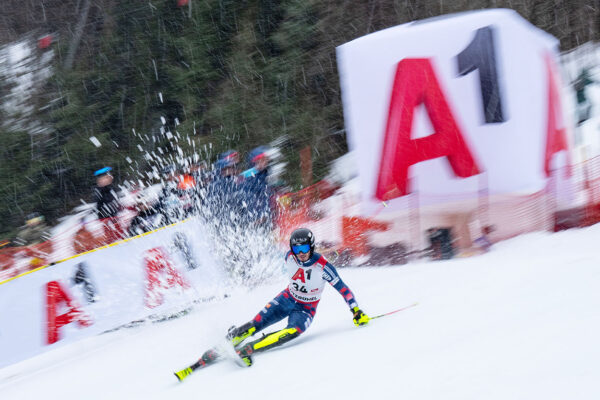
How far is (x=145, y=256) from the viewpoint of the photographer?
24.5 feet

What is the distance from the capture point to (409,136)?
25.2 feet

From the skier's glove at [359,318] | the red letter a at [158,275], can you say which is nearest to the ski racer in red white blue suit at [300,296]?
the skier's glove at [359,318]

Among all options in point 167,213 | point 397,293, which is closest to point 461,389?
point 397,293

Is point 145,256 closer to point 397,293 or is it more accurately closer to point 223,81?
point 397,293

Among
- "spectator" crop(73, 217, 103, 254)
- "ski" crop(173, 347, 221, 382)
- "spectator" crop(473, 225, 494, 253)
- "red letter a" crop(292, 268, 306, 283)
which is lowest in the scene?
"spectator" crop(473, 225, 494, 253)

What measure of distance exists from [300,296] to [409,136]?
9.94ft

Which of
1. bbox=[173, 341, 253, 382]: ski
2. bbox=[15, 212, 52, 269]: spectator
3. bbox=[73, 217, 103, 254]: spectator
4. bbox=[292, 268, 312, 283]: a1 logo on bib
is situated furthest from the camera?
bbox=[15, 212, 52, 269]: spectator

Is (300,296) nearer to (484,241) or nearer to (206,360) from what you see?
(206,360)

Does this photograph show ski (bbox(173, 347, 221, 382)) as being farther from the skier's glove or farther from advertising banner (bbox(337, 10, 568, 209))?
advertising banner (bbox(337, 10, 568, 209))

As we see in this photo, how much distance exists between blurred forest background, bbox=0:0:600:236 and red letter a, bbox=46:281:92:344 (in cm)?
830

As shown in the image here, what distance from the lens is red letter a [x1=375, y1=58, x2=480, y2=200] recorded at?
7.61 metres

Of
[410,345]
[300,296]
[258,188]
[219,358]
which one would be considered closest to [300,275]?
[300,296]

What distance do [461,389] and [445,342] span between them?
0.93m

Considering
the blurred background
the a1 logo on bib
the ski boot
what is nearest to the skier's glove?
the a1 logo on bib
